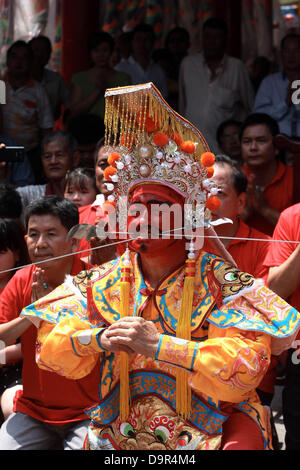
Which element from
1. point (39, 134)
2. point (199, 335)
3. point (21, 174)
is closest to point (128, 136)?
point (199, 335)

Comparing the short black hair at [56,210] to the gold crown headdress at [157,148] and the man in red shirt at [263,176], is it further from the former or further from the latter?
the man in red shirt at [263,176]

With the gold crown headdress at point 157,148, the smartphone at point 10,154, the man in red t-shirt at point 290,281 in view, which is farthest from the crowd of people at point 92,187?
the smartphone at point 10,154

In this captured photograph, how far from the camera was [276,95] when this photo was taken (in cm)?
605

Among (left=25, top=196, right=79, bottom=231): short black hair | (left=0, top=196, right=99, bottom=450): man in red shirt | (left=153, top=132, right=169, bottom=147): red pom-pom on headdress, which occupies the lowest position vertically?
(left=0, top=196, right=99, bottom=450): man in red shirt

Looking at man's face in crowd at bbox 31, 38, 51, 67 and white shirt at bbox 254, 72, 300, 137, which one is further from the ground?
man's face in crowd at bbox 31, 38, 51, 67

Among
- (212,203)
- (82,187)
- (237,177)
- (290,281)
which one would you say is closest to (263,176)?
(237,177)

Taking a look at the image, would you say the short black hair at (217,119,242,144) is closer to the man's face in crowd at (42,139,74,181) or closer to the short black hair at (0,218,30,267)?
the man's face in crowd at (42,139,74,181)

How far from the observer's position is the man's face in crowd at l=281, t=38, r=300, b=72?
6012 mm

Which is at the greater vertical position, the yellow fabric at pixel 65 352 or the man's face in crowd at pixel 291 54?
the man's face in crowd at pixel 291 54

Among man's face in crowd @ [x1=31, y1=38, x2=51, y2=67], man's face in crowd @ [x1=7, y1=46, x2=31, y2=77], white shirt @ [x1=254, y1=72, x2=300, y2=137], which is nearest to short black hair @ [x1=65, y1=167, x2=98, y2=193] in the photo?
white shirt @ [x1=254, y1=72, x2=300, y2=137]

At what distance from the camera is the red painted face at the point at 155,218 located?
8.79 ft

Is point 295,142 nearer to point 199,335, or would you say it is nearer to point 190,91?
point 199,335

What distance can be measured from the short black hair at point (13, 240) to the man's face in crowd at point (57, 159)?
1252mm

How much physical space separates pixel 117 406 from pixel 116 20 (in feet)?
21.5
